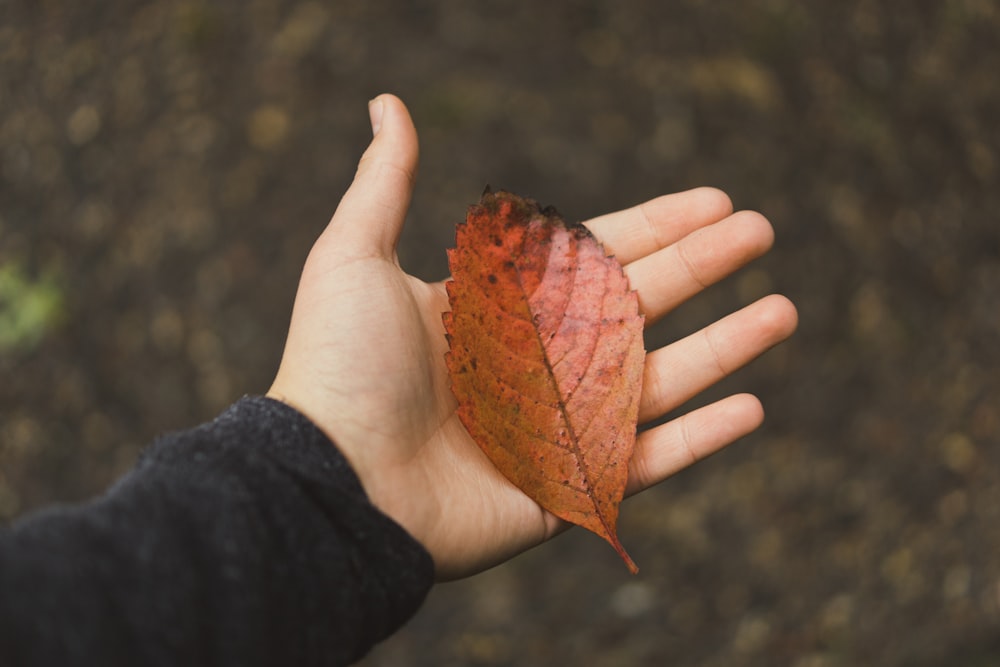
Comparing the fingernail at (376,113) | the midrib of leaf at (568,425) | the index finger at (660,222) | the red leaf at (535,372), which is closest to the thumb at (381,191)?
Result: the fingernail at (376,113)

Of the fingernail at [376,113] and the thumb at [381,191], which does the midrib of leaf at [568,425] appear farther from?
the fingernail at [376,113]

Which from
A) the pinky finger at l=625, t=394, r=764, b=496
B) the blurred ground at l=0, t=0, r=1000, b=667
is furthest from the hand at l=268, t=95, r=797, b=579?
the blurred ground at l=0, t=0, r=1000, b=667

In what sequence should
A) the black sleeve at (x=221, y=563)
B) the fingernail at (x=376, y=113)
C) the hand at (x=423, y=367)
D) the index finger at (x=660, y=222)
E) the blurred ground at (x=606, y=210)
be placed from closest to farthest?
1. the black sleeve at (x=221, y=563)
2. the hand at (x=423, y=367)
3. the fingernail at (x=376, y=113)
4. the index finger at (x=660, y=222)
5. the blurred ground at (x=606, y=210)

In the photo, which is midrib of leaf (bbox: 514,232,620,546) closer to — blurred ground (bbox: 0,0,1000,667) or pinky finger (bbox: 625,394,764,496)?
pinky finger (bbox: 625,394,764,496)

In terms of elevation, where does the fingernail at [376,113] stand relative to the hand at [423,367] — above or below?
above

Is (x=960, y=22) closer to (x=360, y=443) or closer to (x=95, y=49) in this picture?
(x=360, y=443)

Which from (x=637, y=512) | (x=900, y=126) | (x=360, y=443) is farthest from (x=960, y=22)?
(x=360, y=443)

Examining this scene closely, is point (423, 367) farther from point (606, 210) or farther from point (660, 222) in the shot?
point (606, 210)
